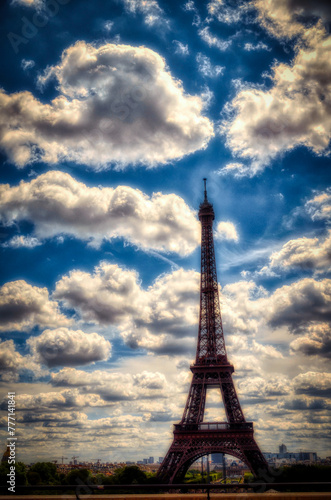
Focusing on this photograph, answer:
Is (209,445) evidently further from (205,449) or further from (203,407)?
(203,407)

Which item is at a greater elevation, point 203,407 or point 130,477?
point 203,407

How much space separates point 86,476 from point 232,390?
106ft

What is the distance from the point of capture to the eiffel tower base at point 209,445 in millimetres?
59688

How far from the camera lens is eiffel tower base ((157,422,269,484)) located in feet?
196

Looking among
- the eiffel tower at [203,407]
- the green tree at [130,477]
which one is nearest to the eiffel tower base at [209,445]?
the eiffel tower at [203,407]

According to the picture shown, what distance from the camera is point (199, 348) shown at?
233 ft

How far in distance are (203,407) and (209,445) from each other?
21.8 feet

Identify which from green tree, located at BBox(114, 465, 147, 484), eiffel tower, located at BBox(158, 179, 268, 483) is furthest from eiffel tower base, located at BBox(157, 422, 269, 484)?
green tree, located at BBox(114, 465, 147, 484)

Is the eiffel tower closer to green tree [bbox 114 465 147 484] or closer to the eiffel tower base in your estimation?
the eiffel tower base

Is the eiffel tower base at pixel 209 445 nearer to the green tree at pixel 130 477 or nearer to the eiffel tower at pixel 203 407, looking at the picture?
the eiffel tower at pixel 203 407

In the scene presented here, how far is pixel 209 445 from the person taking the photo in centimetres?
6141

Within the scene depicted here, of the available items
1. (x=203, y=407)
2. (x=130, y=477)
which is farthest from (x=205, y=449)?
(x=130, y=477)

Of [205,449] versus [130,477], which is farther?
[130,477]

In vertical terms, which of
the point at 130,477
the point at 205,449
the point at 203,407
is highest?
the point at 203,407
